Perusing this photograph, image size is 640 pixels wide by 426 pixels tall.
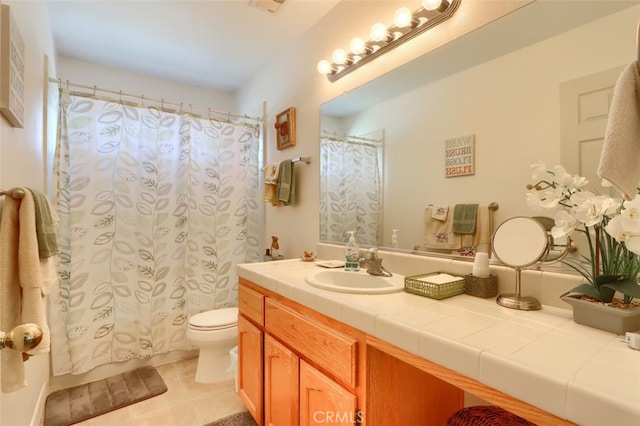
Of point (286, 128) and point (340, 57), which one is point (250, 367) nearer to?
point (286, 128)

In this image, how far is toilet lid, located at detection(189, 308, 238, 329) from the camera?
2.05m

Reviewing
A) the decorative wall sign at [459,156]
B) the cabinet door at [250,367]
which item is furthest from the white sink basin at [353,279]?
the decorative wall sign at [459,156]

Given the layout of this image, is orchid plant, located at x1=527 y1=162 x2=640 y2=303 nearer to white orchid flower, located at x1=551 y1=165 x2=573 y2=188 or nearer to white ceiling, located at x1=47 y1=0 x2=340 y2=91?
white orchid flower, located at x1=551 y1=165 x2=573 y2=188

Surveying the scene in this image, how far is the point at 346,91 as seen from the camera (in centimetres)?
179

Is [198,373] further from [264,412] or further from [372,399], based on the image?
[372,399]

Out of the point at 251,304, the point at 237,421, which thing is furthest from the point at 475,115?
the point at 237,421

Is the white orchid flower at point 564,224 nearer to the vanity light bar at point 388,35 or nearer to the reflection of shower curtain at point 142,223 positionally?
the vanity light bar at point 388,35

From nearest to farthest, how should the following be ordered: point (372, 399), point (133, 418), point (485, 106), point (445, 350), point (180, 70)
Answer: point (445, 350), point (372, 399), point (485, 106), point (133, 418), point (180, 70)

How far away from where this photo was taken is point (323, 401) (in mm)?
1047

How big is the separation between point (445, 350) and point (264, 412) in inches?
45.0

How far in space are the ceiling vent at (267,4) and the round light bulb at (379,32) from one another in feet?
2.26

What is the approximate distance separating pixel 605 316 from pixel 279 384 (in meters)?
1.14

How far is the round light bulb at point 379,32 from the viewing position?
147 centimetres

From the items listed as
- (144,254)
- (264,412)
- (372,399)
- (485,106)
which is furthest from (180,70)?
(372,399)
